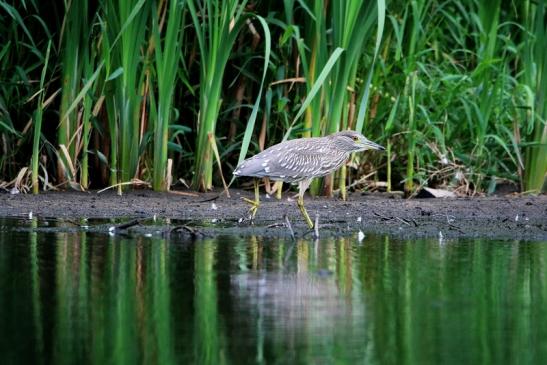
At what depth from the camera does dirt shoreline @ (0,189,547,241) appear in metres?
9.27

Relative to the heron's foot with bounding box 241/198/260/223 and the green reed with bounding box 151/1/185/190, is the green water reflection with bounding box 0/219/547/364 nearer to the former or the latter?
the heron's foot with bounding box 241/198/260/223

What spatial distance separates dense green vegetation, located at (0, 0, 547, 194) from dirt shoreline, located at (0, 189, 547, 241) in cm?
33

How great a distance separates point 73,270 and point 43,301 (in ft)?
3.11

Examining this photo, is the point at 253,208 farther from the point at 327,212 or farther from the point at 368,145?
the point at 368,145

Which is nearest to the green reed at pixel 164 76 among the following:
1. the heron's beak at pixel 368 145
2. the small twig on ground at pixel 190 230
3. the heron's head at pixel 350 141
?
the heron's head at pixel 350 141

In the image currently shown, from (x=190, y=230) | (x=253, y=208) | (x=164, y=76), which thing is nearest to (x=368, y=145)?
(x=253, y=208)

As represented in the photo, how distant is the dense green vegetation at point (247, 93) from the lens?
10.7m

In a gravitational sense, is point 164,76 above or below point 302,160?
above

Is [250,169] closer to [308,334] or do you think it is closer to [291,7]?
[291,7]

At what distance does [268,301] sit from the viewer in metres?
6.31

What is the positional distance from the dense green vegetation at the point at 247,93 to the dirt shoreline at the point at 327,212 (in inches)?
13.0

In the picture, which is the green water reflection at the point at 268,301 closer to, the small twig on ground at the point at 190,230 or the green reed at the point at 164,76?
the small twig on ground at the point at 190,230

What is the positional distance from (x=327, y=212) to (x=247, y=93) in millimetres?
2079

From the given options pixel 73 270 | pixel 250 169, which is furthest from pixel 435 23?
pixel 73 270
